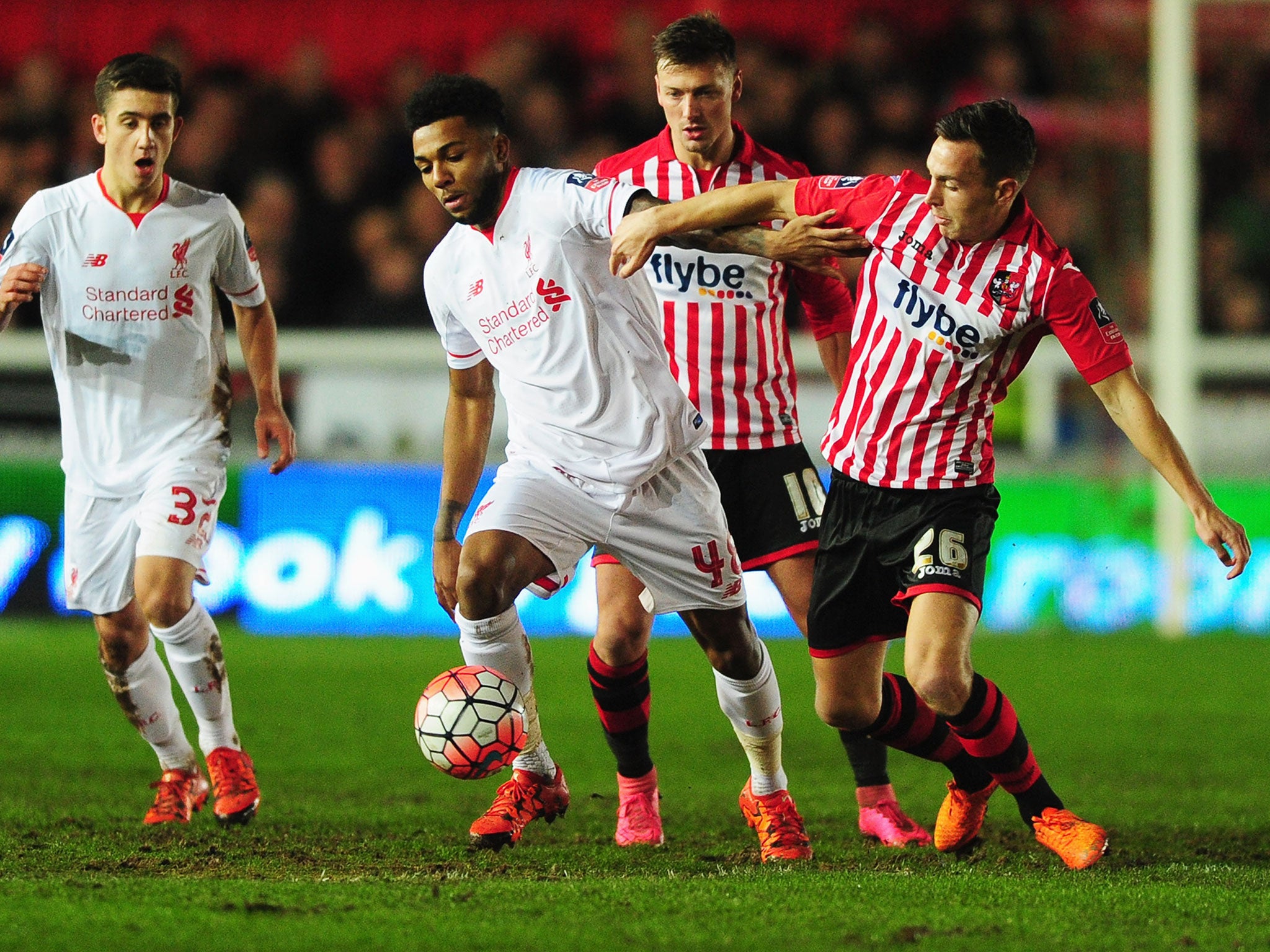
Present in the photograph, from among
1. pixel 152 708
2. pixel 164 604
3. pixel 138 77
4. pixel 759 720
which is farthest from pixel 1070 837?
pixel 138 77

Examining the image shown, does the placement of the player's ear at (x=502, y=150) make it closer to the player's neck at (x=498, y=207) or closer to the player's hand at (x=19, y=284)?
the player's neck at (x=498, y=207)

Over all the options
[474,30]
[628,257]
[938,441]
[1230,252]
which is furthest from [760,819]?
[474,30]

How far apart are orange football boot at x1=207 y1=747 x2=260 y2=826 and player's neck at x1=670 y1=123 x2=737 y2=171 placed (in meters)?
2.31

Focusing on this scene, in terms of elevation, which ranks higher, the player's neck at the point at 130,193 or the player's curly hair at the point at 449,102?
the player's curly hair at the point at 449,102

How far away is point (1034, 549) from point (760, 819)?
7129 mm

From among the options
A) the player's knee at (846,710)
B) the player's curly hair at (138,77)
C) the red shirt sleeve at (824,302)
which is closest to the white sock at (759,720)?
the player's knee at (846,710)

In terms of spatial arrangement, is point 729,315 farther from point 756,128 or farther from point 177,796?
point 756,128

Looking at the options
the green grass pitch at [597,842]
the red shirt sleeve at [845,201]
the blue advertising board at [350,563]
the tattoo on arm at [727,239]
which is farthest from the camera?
the blue advertising board at [350,563]

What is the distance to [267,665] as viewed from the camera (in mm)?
9688

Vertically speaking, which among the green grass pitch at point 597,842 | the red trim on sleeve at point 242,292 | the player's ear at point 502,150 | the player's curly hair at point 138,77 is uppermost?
the player's curly hair at point 138,77

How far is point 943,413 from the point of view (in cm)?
471

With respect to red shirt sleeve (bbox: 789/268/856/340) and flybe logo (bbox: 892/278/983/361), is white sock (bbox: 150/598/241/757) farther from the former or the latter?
flybe logo (bbox: 892/278/983/361)

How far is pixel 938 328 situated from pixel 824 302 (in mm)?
763

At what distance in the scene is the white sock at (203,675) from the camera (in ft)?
17.5
